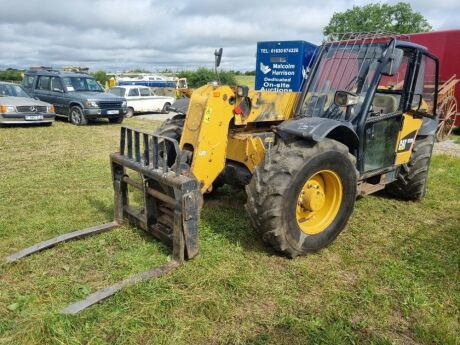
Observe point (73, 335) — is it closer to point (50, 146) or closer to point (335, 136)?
point (335, 136)

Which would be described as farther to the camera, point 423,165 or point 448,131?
point 448,131

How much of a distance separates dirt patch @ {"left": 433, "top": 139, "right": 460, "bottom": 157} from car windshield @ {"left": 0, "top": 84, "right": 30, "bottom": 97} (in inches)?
517

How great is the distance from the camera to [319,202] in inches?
151

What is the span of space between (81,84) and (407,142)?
517 inches

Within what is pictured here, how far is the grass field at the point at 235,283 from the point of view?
9.01 ft

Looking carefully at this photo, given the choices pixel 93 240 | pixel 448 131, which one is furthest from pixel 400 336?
pixel 448 131

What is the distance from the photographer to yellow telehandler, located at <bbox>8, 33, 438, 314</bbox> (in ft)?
11.4

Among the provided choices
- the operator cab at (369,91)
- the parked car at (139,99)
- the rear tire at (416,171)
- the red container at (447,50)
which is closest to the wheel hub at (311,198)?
the operator cab at (369,91)

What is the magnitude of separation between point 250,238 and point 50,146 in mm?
7338

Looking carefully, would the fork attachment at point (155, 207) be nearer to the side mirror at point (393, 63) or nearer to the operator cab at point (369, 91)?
the operator cab at point (369, 91)

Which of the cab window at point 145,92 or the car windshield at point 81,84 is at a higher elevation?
the car windshield at point 81,84

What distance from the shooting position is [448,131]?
12328 mm

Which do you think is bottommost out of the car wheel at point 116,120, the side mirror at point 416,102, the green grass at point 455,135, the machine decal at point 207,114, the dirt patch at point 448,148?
the car wheel at point 116,120

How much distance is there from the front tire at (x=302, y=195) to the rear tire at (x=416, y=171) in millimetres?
1705
